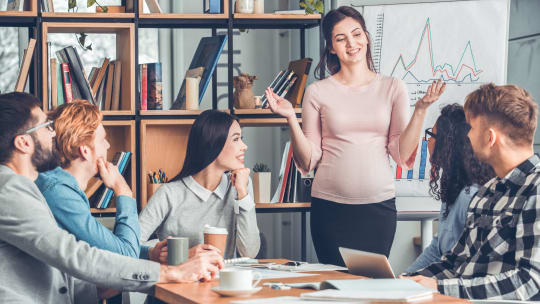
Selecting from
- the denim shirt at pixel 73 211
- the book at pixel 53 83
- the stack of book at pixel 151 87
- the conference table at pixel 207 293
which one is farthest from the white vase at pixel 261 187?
the conference table at pixel 207 293

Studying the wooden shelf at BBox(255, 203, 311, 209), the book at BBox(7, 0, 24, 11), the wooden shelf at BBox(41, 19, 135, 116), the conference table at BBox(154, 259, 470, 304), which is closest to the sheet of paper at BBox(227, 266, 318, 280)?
the conference table at BBox(154, 259, 470, 304)

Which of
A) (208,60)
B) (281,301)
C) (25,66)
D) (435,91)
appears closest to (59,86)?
(25,66)

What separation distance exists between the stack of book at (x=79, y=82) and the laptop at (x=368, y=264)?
1.76m

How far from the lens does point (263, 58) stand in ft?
16.1

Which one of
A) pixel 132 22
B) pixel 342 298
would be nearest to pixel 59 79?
pixel 132 22

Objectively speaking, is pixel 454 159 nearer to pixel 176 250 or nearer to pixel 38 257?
pixel 176 250

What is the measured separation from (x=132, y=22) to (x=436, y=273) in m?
1.90

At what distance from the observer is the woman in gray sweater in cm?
262

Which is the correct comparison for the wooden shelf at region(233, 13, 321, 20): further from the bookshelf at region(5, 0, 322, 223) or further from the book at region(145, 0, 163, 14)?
the book at region(145, 0, 163, 14)

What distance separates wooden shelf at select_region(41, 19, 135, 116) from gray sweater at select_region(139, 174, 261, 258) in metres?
0.75

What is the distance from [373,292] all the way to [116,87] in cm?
219

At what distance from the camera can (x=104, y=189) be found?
3326 mm

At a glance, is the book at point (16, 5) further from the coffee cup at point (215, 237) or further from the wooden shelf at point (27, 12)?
the coffee cup at point (215, 237)

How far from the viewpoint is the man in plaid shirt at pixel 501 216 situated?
5.66ft
